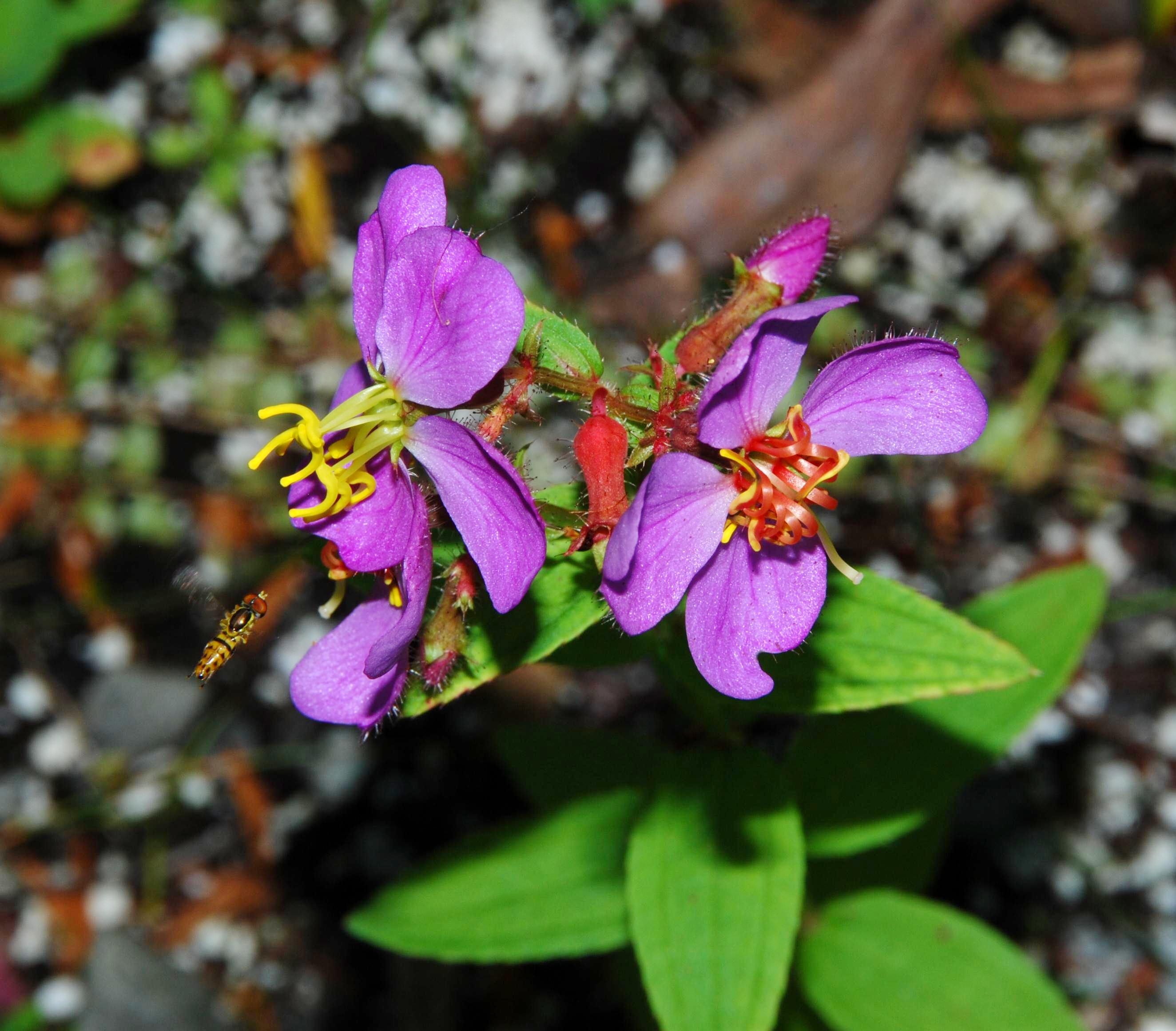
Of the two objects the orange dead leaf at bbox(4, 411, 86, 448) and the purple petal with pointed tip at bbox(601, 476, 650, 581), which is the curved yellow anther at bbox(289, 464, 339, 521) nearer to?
the purple petal with pointed tip at bbox(601, 476, 650, 581)

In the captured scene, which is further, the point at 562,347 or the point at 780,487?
the point at 562,347

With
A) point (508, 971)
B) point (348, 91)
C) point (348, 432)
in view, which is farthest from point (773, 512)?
point (348, 91)

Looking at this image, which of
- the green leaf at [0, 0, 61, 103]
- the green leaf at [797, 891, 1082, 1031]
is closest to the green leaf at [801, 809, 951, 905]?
the green leaf at [797, 891, 1082, 1031]

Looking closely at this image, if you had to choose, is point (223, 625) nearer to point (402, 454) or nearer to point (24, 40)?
point (402, 454)

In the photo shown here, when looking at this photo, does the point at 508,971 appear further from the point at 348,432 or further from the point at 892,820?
the point at 348,432

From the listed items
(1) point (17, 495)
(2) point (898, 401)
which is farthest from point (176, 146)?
(2) point (898, 401)

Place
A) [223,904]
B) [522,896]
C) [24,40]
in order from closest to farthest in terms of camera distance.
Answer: [522,896], [223,904], [24,40]

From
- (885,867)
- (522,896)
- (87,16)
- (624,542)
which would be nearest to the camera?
(624,542)
